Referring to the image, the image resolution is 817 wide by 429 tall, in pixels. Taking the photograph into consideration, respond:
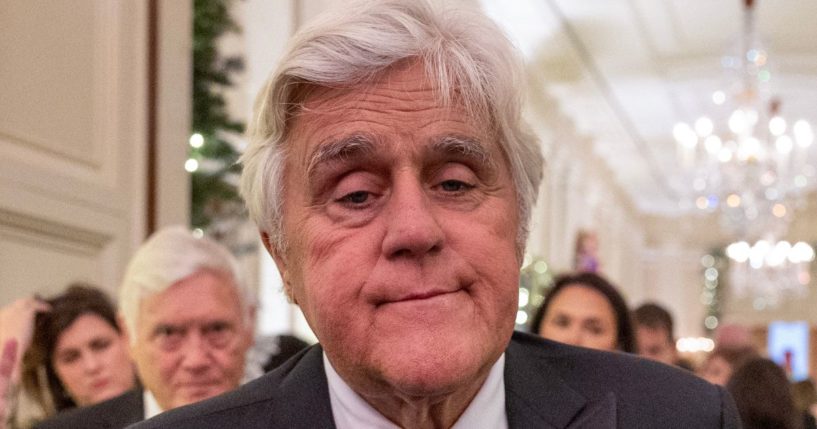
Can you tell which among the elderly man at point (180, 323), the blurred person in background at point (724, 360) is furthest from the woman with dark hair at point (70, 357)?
the blurred person in background at point (724, 360)

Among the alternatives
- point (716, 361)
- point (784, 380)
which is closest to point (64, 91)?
point (784, 380)

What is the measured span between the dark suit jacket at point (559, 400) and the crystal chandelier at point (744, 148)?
10.6m

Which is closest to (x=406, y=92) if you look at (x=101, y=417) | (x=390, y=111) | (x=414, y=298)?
(x=390, y=111)

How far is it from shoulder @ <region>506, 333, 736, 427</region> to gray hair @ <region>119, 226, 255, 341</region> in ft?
5.01

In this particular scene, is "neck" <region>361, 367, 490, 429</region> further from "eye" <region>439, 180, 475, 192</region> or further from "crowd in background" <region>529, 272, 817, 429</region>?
"crowd in background" <region>529, 272, 817, 429</region>

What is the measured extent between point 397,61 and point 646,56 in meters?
13.2

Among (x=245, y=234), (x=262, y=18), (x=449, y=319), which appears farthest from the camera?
(x=245, y=234)

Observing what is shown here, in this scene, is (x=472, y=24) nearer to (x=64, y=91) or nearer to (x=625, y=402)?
(x=625, y=402)

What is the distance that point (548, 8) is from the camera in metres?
12.2

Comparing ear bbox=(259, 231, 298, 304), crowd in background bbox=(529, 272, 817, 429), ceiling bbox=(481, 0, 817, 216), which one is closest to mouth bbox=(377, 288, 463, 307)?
ear bbox=(259, 231, 298, 304)

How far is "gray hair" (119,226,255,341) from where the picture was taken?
3195 mm

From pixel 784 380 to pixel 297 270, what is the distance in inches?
122

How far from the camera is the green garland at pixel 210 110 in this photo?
222 inches

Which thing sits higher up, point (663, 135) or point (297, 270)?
point (663, 135)
